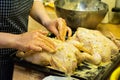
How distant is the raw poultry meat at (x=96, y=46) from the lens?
1.15m

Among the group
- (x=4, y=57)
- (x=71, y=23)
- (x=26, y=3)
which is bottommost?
(x=4, y=57)

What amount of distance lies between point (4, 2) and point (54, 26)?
298 millimetres

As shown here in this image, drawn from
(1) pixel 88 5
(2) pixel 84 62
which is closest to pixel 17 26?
(2) pixel 84 62

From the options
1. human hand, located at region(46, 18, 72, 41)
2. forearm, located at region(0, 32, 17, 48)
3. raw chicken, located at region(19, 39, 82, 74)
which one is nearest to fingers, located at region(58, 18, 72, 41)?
human hand, located at region(46, 18, 72, 41)

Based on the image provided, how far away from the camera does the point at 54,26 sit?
1.32m

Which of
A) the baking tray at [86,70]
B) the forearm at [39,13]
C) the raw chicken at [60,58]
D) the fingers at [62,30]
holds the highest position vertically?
the forearm at [39,13]

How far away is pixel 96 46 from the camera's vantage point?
1192 mm

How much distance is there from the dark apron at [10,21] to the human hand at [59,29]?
0.15 metres

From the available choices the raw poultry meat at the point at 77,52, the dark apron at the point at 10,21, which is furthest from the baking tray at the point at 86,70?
the dark apron at the point at 10,21

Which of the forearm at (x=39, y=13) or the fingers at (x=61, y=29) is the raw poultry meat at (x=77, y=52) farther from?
the forearm at (x=39, y=13)

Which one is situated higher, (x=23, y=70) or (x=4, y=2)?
(x=4, y=2)

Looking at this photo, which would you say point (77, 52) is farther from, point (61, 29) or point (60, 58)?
point (61, 29)

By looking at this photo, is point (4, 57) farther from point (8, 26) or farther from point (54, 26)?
point (54, 26)

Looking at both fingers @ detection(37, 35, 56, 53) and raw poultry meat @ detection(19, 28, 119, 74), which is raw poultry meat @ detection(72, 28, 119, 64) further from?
fingers @ detection(37, 35, 56, 53)
